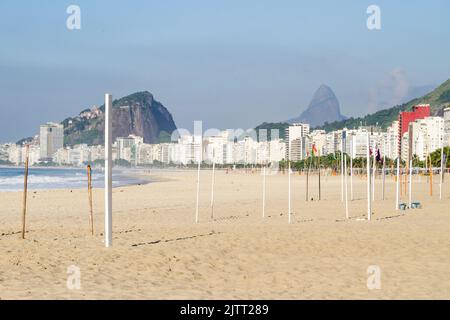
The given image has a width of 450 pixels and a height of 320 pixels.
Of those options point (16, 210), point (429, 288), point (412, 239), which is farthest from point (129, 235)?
point (16, 210)

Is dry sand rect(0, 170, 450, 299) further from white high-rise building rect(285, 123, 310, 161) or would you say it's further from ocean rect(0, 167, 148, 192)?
white high-rise building rect(285, 123, 310, 161)

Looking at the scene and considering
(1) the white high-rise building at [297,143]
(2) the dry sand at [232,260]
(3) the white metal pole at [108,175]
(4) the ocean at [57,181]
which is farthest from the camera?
(1) the white high-rise building at [297,143]

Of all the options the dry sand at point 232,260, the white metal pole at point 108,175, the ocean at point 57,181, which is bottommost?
the ocean at point 57,181

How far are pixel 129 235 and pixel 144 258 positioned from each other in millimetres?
3010

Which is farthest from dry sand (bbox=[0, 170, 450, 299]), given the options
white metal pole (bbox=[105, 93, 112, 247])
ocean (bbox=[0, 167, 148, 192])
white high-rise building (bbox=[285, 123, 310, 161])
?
white high-rise building (bbox=[285, 123, 310, 161])

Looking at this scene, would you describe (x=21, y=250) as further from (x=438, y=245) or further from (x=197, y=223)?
(x=438, y=245)

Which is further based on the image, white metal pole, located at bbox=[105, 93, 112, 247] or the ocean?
the ocean

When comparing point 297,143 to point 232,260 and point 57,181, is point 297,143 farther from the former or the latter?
point 232,260

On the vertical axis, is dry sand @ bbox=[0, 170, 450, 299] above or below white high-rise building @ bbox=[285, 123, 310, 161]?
below

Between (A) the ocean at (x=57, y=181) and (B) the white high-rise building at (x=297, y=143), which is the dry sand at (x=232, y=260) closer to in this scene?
(A) the ocean at (x=57, y=181)

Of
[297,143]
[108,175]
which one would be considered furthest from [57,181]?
[297,143]

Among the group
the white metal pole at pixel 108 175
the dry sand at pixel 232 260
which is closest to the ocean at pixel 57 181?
the dry sand at pixel 232 260

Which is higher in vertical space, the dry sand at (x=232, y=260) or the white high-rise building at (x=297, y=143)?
the white high-rise building at (x=297, y=143)
